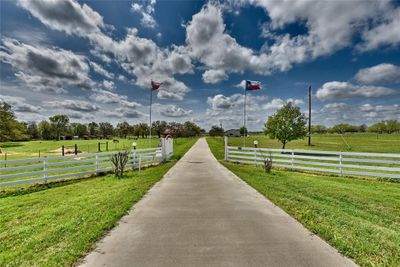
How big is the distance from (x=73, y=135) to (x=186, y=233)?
421 ft

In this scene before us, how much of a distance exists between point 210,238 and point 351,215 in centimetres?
367

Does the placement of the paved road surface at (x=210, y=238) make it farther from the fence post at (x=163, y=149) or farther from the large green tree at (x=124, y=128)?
the large green tree at (x=124, y=128)

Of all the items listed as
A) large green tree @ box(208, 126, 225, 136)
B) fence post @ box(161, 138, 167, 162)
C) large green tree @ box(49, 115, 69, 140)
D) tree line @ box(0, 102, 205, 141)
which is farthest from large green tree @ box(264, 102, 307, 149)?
large green tree @ box(49, 115, 69, 140)

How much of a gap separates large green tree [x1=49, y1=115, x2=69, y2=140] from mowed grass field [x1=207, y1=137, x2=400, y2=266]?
11090 cm

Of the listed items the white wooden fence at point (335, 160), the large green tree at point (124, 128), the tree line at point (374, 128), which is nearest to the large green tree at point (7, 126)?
the white wooden fence at point (335, 160)

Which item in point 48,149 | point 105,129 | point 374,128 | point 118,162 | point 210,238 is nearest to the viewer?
point 210,238

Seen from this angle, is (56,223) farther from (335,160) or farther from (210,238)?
(335,160)

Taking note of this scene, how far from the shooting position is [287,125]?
82.3ft

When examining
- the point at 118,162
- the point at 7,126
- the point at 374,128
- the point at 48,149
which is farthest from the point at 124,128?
the point at 374,128

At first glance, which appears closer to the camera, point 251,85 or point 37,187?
point 37,187

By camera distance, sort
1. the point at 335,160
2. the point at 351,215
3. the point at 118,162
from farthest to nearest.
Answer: the point at 335,160
the point at 118,162
the point at 351,215

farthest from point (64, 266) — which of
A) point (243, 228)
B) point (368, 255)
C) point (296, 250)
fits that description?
point (368, 255)

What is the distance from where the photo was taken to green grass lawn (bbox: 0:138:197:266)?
3322mm

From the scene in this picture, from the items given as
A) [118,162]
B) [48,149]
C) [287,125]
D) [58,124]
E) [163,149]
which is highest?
[58,124]
